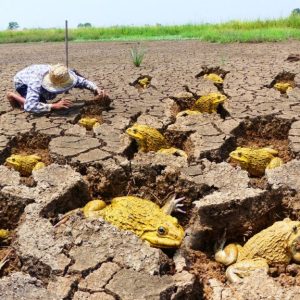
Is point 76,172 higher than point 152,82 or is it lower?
lower

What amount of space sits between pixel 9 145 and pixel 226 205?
2.77 m

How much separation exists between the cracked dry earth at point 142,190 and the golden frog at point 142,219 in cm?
12

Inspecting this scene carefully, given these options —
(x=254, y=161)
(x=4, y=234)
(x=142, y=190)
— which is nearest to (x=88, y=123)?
(x=142, y=190)

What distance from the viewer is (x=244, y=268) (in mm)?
3080

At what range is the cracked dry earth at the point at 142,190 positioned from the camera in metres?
2.88

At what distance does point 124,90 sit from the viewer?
7.86 m

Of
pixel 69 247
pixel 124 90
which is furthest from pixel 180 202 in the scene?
pixel 124 90

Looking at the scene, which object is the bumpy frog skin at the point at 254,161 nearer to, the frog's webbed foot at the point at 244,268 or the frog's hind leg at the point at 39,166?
the frog's webbed foot at the point at 244,268

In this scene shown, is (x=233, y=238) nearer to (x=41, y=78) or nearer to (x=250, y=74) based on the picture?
(x=41, y=78)

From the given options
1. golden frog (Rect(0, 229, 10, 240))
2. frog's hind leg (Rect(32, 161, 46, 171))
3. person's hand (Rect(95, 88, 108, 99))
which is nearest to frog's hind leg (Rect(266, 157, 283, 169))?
frog's hind leg (Rect(32, 161, 46, 171))

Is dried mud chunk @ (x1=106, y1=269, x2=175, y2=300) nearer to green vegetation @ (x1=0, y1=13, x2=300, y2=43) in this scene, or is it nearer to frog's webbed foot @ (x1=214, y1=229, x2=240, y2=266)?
frog's webbed foot @ (x1=214, y1=229, x2=240, y2=266)

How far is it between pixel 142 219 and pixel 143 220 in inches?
0.5

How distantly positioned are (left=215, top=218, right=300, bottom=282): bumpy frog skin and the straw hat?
355 centimetres

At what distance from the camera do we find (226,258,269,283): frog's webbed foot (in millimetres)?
3023
